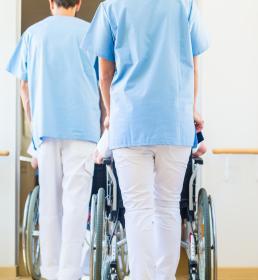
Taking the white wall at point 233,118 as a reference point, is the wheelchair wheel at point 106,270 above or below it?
below

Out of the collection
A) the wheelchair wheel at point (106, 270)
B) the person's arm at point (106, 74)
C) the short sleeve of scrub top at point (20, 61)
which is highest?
the short sleeve of scrub top at point (20, 61)

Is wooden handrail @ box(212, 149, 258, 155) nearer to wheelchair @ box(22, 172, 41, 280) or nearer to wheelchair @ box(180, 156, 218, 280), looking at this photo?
wheelchair @ box(180, 156, 218, 280)

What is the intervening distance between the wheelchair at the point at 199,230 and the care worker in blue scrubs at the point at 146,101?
247 millimetres

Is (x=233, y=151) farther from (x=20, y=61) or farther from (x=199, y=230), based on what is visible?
(x=20, y=61)

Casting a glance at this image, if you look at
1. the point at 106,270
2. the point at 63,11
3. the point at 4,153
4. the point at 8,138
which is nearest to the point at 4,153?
the point at 4,153

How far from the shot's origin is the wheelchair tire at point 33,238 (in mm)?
2361

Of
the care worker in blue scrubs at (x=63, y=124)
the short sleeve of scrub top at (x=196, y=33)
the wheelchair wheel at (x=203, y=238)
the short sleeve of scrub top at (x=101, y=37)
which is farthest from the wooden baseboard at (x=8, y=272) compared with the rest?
the short sleeve of scrub top at (x=196, y=33)

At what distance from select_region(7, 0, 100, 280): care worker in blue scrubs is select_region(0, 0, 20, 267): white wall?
57 centimetres

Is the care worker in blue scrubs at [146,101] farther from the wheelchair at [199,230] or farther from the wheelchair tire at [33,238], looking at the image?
the wheelchair tire at [33,238]

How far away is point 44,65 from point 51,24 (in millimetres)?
188

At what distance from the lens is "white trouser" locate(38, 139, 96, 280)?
2.24m

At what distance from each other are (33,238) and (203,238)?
0.88 meters

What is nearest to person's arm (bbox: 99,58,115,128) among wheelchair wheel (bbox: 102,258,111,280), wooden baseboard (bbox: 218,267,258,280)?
wheelchair wheel (bbox: 102,258,111,280)

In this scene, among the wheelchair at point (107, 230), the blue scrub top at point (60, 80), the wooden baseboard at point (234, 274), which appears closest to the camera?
the wheelchair at point (107, 230)
